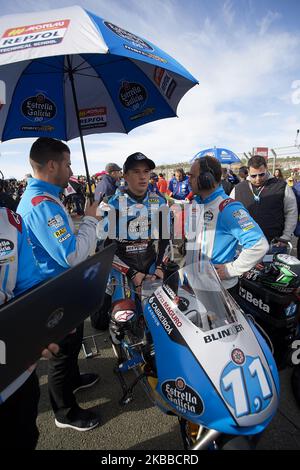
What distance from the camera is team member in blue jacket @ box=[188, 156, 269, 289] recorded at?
2.00m

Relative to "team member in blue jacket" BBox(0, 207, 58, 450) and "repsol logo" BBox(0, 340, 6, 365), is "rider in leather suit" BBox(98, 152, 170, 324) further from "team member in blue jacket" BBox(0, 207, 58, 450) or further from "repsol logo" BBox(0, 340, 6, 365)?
"repsol logo" BBox(0, 340, 6, 365)

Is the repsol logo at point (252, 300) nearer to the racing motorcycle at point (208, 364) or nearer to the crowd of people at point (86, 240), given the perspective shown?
the crowd of people at point (86, 240)

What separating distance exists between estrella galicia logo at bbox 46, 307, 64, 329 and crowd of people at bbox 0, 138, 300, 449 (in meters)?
0.17

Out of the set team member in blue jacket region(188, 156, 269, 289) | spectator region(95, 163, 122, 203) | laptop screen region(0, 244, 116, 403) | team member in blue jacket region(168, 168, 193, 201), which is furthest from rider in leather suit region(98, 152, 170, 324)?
team member in blue jacket region(168, 168, 193, 201)

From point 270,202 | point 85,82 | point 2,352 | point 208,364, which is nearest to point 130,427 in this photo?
point 208,364

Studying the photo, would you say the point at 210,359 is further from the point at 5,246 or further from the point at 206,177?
the point at 206,177

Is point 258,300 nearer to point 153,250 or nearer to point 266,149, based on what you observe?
point 153,250

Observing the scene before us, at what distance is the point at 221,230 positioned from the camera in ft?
7.03

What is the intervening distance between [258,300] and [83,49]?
2.36 m

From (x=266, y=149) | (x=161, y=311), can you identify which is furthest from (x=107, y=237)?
(x=266, y=149)

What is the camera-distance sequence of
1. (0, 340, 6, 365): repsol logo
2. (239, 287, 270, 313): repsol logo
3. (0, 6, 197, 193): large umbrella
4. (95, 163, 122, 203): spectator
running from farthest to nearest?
(95, 163, 122, 203): spectator, (239, 287, 270, 313): repsol logo, (0, 6, 197, 193): large umbrella, (0, 340, 6, 365): repsol logo

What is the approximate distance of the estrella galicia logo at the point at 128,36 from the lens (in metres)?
1.68

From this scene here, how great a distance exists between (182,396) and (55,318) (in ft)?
2.43

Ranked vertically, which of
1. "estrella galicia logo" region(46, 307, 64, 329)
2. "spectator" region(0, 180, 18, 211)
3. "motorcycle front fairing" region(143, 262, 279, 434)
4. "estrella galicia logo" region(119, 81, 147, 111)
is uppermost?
"estrella galicia logo" region(119, 81, 147, 111)
